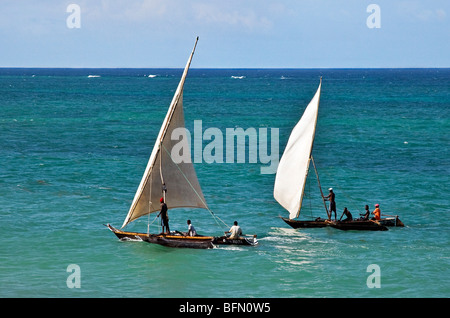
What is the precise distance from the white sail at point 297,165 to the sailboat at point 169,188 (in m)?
6.53

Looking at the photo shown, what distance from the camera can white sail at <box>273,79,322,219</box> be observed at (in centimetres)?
4388

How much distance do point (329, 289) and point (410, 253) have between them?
784 cm

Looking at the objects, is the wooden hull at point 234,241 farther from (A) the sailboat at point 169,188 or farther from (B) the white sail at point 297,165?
(B) the white sail at point 297,165

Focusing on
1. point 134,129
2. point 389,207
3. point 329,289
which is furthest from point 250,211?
point 134,129

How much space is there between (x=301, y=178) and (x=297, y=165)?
92cm

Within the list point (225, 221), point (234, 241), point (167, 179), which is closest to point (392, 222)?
point (225, 221)

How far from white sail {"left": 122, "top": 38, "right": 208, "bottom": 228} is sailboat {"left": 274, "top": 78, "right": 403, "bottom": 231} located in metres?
7.28

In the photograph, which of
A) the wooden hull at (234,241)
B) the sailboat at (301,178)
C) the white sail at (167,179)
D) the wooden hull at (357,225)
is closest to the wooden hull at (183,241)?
the wooden hull at (234,241)

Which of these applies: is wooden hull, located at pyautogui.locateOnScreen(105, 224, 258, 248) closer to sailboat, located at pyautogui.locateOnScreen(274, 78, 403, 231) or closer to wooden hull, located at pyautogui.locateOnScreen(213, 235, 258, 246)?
wooden hull, located at pyautogui.locateOnScreen(213, 235, 258, 246)

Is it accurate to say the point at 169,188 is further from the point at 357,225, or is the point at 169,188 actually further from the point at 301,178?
the point at 357,225

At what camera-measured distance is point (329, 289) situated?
32.3 metres

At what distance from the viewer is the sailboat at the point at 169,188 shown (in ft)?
122

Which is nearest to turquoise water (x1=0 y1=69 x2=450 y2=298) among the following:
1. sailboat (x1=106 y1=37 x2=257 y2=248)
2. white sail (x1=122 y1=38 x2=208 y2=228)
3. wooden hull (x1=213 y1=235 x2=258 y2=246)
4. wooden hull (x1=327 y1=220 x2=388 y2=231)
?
wooden hull (x1=213 y1=235 x2=258 y2=246)
